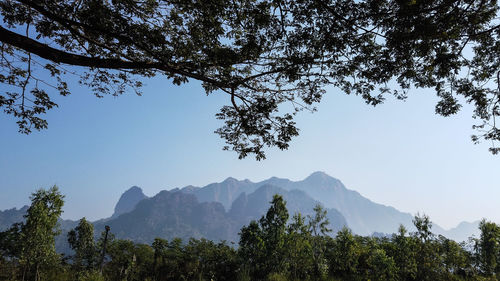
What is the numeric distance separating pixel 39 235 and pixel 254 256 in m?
8.16

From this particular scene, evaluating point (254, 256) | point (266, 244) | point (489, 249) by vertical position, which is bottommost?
point (489, 249)

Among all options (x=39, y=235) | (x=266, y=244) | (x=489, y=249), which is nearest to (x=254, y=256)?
(x=266, y=244)

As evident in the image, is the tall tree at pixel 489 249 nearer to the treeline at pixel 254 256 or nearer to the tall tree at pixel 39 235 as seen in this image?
the treeline at pixel 254 256

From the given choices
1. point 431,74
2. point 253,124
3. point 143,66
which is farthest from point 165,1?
point 431,74

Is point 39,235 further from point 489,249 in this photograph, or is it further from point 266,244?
point 489,249

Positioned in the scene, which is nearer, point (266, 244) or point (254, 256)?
point (254, 256)

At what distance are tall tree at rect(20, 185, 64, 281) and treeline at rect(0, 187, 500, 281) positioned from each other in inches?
1.2

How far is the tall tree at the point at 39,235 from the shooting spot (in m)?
9.09

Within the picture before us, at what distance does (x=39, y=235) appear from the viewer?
920 cm

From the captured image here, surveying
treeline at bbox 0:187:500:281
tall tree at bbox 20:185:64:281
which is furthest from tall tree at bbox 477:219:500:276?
tall tree at bbox 20:185:64:281

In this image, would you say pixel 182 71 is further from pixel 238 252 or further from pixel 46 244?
pixel 46 244

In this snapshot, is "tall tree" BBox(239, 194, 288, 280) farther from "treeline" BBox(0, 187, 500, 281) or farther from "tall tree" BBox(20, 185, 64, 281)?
"tall tree" BBox(20, 185, 64, 281)

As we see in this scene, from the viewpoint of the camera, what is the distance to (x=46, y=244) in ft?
30.7

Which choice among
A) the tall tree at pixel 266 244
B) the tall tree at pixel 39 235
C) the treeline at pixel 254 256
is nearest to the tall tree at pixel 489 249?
the treeline at pixel 254 256
